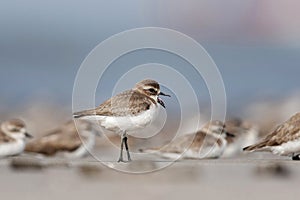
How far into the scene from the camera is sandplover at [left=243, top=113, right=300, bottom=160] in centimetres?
921

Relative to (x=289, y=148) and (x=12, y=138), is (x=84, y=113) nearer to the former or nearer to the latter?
(x=289, y=148)

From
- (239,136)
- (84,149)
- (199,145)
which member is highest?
(239,136)

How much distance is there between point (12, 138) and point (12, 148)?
268 millimetres

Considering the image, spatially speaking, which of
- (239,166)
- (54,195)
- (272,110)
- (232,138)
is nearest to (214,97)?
(239,166)

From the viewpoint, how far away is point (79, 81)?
8.71m

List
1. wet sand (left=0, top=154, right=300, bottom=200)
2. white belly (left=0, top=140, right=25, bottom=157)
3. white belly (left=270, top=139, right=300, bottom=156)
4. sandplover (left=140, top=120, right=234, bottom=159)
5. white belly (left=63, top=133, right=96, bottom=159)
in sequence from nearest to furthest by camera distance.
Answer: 1. wet sand (left=0, top=154, right=300, bottom=200)
2. white belly (left=270, top=139, right=300, bottom=156)
3. sandplover (left=140, top=120, right=234, bottom=159)
4. white belly (left=0, top=140, right=25, bottom=157)
5. white belly (left=63, top=133, right=96, bottom=159)

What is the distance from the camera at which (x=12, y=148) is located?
11.4m

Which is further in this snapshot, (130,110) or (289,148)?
(289,148)

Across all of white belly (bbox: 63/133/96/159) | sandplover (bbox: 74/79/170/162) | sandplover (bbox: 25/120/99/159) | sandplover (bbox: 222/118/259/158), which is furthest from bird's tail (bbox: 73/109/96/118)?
sandplover (bbox: 222/118/259/158)

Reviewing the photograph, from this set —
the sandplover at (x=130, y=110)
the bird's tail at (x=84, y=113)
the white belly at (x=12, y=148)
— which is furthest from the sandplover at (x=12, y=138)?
the sandplover at (x=130, y=110)

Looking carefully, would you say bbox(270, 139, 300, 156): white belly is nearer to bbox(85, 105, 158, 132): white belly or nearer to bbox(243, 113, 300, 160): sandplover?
bbox(243, 113, 300, 160): sandplover

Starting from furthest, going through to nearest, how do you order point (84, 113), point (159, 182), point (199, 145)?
1. point (199, 145)
2. point (84, 113)
3. point (159, 182)

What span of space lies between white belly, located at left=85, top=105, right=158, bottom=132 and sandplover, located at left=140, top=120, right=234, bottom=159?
6.39 feet

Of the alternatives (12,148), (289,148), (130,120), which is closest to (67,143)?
(12,148)
